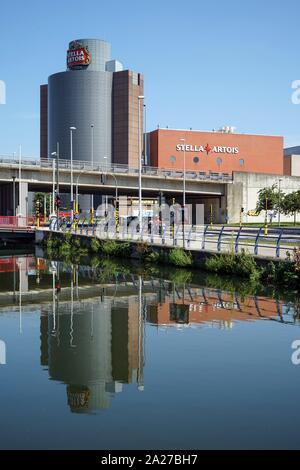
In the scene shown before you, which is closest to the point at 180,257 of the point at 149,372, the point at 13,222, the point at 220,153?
the point at 149,372

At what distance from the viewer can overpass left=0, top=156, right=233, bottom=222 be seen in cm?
5997

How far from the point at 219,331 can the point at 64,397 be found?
18.2 feet

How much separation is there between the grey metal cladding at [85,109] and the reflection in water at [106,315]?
108 meters

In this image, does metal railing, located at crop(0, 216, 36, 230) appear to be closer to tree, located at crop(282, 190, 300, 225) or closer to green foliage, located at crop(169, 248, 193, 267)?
green foliage, located at crop(169, 248, 193, 267)

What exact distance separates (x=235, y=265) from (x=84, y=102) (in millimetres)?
115306

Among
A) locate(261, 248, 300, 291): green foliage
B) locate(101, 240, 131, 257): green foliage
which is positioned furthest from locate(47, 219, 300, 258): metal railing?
locate(101, 240, 131, 257): green foliage

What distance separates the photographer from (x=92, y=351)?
11969 mm

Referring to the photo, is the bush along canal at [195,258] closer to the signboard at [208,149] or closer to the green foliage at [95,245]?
the green foliage at [95,245]

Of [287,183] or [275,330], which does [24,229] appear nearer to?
[275,330]

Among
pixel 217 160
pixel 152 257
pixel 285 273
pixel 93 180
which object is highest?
pixel 217 160

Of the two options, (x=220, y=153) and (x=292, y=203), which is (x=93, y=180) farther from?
(x=220, y=153)

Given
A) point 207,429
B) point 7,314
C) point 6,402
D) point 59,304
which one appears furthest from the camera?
point 59,304

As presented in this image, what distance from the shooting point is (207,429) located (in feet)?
25.1
